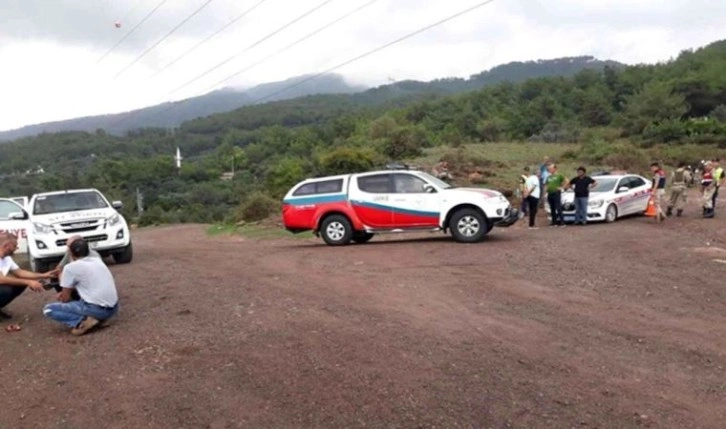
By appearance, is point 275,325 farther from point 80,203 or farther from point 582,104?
point 582,104

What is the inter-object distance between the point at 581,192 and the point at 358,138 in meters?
58.7

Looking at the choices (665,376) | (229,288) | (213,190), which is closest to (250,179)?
(213,190)

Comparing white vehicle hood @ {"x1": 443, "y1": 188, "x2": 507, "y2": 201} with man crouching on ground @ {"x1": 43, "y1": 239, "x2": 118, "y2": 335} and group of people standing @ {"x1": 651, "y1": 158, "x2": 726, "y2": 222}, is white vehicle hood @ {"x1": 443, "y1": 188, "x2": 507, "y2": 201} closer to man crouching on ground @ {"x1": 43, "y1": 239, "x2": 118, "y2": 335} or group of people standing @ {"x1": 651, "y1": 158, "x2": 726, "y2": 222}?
group of people standing @ {"x1": 651, "y1": 158, "x2": 726, "y2": 222}

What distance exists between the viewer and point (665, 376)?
6.10m

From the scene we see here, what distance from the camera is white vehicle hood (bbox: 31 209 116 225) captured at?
13.5m

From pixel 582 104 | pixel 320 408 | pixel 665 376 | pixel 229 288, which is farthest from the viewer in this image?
pixel 582 104

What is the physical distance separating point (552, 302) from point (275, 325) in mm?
3801

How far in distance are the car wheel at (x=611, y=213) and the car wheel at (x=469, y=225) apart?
6.37 meters

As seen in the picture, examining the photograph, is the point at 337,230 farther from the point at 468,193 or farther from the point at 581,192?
the point at 581,192

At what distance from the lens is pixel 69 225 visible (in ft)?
44.3

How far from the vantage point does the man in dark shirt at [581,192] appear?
61.6 feet

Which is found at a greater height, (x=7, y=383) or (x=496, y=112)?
(x=496, y=112)

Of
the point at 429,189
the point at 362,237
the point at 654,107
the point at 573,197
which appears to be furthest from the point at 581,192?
the point at 654,107

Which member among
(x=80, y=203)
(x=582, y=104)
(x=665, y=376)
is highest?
(x=582, y=104)
